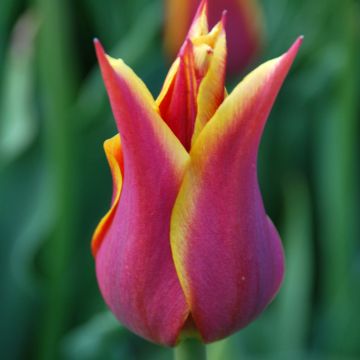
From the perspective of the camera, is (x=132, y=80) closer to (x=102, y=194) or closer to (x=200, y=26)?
(x=200, y=26)

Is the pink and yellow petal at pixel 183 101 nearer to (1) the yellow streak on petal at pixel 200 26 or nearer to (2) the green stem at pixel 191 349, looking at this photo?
(1) the yellow streak on petal at pixel 200 26

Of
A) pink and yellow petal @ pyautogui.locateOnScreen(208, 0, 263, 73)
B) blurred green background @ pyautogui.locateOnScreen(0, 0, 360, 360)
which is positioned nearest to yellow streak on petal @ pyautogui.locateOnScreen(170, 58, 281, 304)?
blurred green background @ pyautogui.locateOnScreen(0, 0, 360, 360)

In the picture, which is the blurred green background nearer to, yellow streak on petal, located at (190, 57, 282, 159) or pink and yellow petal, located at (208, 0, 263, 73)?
pink and yellow petal, located at (208, 0, 263, 73)

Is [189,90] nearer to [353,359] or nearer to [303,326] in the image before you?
[353,359]

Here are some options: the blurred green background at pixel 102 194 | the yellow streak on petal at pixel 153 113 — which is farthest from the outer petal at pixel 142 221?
the blurred green background at pixel 102 194

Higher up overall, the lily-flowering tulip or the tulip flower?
the tulip flower

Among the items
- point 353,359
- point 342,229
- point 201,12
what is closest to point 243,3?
point 342,229
